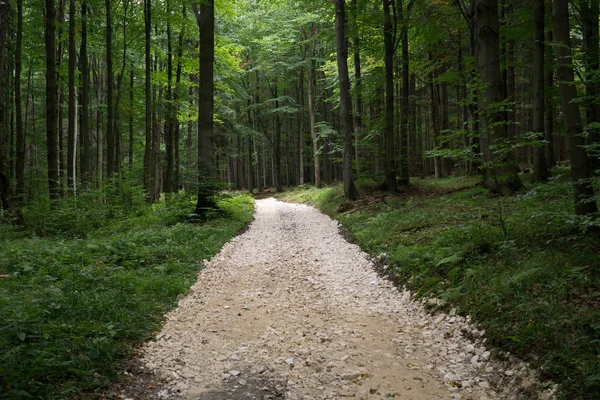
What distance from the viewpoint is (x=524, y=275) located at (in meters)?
4.63

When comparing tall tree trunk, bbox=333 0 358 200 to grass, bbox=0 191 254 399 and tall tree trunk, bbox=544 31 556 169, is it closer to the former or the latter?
grass, bbox=0 191 254 399

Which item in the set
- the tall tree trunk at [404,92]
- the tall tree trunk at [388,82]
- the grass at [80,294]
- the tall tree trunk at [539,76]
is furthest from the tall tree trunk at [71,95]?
the tall tree trunk at [539,76]

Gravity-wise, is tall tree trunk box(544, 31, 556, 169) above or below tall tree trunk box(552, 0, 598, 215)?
above

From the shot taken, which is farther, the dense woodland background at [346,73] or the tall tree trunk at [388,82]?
the tall tree trunk at [388,82]

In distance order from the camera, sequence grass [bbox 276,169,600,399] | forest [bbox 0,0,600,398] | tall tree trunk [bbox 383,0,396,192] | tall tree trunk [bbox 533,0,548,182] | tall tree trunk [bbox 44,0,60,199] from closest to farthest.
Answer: grass [bbox 276,169,600,399], forest [bbox 0,0,600,398], tall tree trunk [bbox 533,0,548,182], tall tree trunk [bbox 44,0,60,199], tall tree trunk [bbox 383,0,396,192]

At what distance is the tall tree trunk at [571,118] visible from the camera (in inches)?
208

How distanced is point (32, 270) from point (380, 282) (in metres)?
6.45

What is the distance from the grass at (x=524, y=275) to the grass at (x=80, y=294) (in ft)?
14.1

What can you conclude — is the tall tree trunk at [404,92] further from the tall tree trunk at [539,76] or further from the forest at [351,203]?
the tall tree trunk at [539,76]

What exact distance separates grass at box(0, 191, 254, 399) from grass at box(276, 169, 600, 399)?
4.29 meters

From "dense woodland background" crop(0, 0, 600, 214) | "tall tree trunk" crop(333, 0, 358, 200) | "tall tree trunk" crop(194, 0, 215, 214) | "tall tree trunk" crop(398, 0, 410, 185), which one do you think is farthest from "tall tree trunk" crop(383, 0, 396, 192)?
"tall tree trunk" crop(194, 0, 215, 214)

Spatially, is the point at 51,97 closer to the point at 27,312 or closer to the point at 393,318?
the point at 27,312

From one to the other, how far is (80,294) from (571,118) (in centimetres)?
773

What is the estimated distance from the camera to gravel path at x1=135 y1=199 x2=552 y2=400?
3.73 metres
